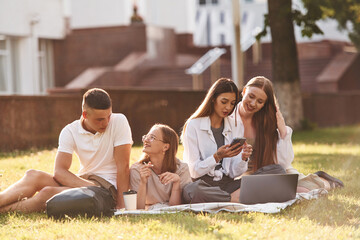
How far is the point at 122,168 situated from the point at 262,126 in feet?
5.50

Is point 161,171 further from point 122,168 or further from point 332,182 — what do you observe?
point 332,182

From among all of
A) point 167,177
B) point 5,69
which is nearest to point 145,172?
point 167,177

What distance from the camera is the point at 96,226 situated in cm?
647

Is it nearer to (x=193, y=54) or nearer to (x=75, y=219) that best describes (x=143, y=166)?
(x=75, y=219)

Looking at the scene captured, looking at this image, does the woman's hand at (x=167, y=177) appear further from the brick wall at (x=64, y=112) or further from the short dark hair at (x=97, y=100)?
the brick wall at (x=64, y=112)

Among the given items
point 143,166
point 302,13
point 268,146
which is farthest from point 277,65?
point 143,166

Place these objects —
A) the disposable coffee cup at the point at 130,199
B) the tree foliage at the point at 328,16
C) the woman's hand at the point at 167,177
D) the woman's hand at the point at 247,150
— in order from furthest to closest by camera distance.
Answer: the tree foliage at the point at 328,16 → the woman's hand at the point at 247,150 → the woman's hand at the point at 167,177 → the disposable coffee cup at the point at 130,199

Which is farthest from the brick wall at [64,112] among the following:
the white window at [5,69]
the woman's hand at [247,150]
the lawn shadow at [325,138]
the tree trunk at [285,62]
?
the white window at [5,69]

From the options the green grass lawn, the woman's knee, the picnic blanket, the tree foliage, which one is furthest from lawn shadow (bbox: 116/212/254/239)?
the tree foliage

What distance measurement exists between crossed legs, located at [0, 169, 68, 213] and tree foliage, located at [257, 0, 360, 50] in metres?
10.5

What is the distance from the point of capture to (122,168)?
24.3ft

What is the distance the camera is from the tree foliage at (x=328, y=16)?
56.1 ft

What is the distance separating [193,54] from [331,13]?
1464 cm

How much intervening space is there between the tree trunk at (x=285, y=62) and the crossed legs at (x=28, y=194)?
11.1 meters
